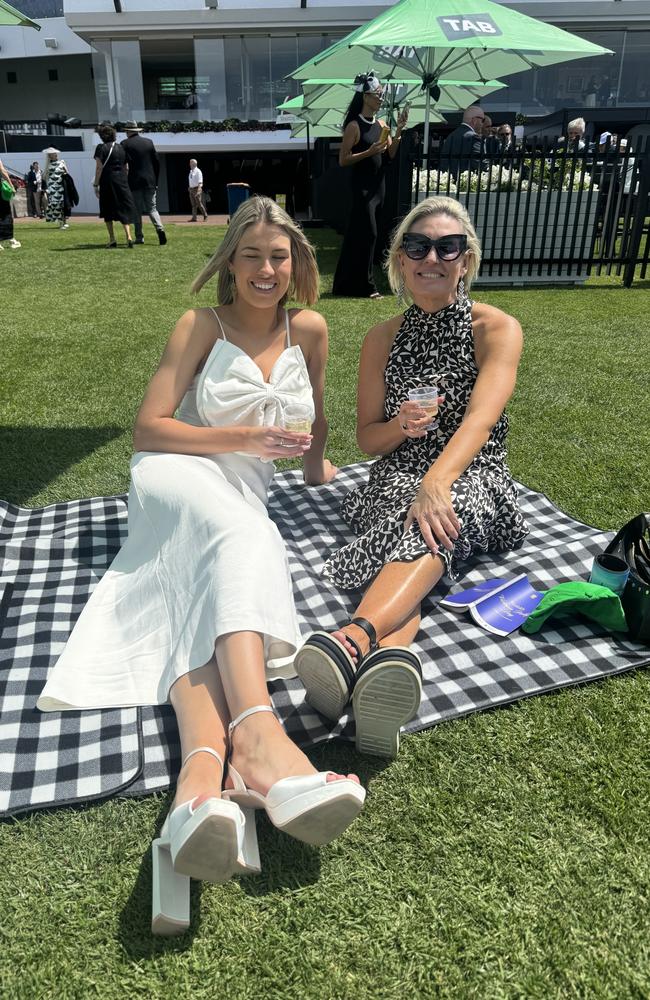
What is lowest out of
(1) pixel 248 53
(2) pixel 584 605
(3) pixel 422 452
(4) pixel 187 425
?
(2) pixel 584 605

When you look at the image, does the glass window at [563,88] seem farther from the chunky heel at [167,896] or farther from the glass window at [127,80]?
the chunky heel at [167,896]

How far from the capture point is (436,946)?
1685 millimetres

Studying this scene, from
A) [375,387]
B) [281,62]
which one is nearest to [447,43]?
[375,387]

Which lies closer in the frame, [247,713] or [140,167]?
[247,713]

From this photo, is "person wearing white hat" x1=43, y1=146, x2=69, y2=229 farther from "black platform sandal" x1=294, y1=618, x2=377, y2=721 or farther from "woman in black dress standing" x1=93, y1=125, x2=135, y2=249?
"black platform sandal" x1=294, y1=618, x2=377, y2=721

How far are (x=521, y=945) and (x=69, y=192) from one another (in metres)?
21.4

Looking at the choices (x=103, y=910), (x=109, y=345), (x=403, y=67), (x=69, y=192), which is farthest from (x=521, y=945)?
(x=69, y=192)

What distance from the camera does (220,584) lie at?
7.21 feet

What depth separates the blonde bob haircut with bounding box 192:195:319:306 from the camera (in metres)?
2.95

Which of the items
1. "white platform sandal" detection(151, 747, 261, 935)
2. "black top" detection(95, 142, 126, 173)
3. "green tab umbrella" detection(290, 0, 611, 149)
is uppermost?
"green tab umbrella" detection(290, 0, 611, 149)

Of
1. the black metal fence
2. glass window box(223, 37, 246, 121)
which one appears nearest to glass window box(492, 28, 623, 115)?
glass window box(223, 37, 246, 121)

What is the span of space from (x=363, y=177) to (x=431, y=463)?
675cm

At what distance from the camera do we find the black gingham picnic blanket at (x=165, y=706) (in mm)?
2166

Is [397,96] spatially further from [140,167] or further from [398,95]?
[140,167]
